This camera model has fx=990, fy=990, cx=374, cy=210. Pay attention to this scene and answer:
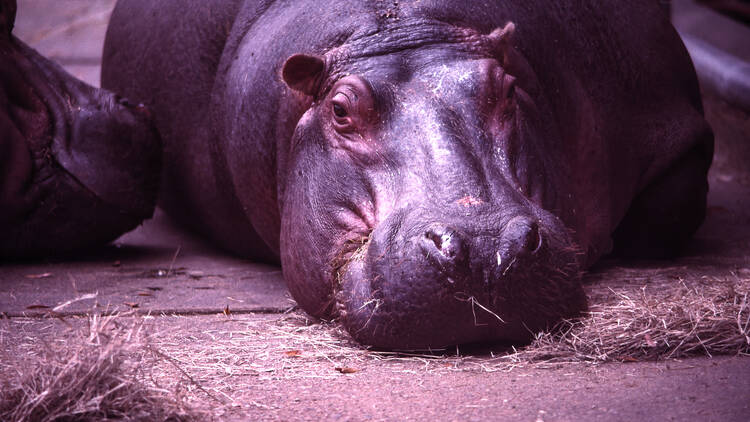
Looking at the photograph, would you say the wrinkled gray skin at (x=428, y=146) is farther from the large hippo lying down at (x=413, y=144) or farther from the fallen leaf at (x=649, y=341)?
Answer: the fallen leaf at (x=649, y=341)

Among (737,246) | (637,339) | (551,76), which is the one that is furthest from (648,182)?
(637,339)

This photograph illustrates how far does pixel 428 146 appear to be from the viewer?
369cm

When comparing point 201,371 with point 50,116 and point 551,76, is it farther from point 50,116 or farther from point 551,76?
point 50,116

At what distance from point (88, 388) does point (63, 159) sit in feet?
10.1

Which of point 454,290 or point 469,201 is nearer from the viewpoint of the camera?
point 454,290

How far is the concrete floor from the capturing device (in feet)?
9.44

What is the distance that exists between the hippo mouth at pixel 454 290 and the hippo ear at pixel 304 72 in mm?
872

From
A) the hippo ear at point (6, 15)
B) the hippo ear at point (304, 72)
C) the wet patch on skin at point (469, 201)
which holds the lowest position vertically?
the wet patch on skin at point (469, 201)

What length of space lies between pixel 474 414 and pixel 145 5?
4228 mm

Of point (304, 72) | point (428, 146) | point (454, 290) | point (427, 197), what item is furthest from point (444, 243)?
point (304, 72)

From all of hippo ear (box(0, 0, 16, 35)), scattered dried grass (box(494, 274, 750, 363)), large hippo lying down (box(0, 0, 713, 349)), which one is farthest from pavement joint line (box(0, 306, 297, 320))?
hippo ear (box(0, 0, 16, 35))

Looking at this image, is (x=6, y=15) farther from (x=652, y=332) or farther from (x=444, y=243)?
(x=652, y=332)

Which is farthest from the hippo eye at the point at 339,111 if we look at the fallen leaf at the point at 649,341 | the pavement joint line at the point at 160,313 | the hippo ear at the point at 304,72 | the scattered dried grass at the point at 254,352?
the fallen leaf at the point at 649,341

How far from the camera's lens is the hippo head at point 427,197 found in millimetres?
3381
